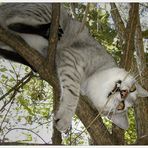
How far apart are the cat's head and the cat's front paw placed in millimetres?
243

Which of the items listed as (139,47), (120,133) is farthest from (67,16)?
(120,133)

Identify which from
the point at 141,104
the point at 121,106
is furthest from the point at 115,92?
the point at 141,104

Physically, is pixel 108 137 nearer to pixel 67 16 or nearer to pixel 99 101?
pixel 99 101

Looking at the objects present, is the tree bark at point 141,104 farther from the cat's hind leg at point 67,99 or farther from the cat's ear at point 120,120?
the cat's hind leg at point 67,99

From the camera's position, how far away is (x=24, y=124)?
318cm

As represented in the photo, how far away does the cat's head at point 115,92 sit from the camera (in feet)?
6.95

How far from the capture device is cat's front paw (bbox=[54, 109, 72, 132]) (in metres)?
1.96

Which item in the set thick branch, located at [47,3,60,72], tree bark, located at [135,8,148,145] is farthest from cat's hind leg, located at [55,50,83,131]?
tree bark, located at [135,8,148,145]

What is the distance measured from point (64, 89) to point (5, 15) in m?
0.58

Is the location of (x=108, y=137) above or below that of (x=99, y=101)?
below

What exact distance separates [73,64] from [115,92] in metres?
0.32

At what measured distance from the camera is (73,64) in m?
2.10

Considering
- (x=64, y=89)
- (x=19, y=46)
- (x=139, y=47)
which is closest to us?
(x=19, y=46)

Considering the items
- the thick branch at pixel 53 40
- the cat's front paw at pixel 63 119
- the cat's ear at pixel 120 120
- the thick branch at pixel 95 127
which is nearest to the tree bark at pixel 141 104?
the cat's ear at pixel 120 120
